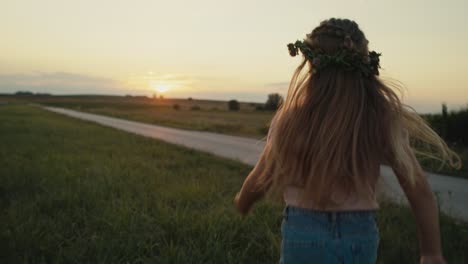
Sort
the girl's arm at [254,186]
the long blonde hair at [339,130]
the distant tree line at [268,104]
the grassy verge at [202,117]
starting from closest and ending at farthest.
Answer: the long blonde hair at [339,130]
the girl's arm at [254,186]
the grassy verge at [202,117]
the distant tree line at [268,104]

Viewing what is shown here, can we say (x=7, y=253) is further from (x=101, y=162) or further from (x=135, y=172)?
(x=101, y=162)

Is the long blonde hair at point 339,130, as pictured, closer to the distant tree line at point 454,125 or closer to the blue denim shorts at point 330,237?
the blue denim shorts at point 330,237

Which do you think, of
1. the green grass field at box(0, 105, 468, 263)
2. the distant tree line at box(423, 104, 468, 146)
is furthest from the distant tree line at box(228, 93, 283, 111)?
the green grass field at box(0, 105, 468, 263)

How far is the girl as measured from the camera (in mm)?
1491

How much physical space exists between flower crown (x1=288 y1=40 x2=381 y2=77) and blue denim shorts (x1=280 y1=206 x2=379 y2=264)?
0.54 metres

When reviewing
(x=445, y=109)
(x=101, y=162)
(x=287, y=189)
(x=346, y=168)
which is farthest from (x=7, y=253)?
(x=445, y=109)

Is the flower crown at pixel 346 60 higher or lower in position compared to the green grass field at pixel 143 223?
higher

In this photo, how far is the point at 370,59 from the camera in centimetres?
157

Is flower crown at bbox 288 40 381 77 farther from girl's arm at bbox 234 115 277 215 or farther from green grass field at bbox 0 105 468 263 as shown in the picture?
green grass field at bbox 0 105 468 263

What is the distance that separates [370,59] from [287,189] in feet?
1.96

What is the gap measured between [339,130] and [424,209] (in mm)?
435

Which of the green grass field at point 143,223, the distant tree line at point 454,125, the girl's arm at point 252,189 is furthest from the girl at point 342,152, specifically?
the distant tree line at point 454,125

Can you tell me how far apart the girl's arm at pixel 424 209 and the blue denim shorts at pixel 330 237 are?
0.17m

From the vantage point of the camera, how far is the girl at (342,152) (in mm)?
1491
